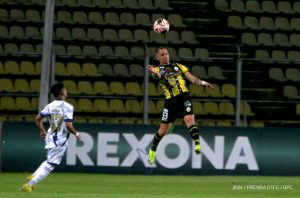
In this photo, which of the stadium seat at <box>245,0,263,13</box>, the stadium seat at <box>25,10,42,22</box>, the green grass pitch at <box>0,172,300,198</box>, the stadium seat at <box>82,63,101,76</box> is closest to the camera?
the green grass pitch at <box>0,172,300,198</box>

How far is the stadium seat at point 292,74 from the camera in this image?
25.2m

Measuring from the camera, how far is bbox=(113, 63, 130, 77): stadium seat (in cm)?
2405

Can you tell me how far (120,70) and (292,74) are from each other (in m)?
5.03

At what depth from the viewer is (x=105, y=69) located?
24.2 metres

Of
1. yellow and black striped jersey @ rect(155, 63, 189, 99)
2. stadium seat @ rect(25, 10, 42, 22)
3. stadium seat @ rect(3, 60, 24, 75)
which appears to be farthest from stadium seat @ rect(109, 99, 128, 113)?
yellow and black striped jersey @ rect(155, 63, 189, 99)

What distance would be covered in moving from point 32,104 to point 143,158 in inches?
147

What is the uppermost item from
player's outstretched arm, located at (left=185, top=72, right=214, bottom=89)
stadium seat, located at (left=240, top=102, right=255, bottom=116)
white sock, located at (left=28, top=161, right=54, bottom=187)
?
stadium seat, located at (left=240, top=102, right=255, bottom=116)

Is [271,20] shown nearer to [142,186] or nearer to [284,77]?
[284,77]

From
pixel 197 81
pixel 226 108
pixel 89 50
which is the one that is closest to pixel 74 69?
pixel 89 50

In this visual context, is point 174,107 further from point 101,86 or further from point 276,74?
point 276,74

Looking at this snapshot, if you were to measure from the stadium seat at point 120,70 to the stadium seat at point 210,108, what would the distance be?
2383mm

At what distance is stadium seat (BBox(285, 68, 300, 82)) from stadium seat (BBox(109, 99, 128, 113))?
5.28 metres

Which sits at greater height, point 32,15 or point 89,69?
point 32,15

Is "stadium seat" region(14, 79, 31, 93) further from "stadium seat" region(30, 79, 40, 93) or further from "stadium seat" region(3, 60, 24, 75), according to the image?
"stadium seat" region(3, 60, 24, 75)
